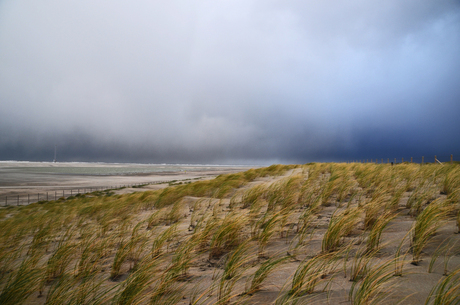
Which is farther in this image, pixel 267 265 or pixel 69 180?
pixel 69 180

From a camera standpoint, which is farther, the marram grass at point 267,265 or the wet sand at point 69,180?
the wet sand at point 69,180

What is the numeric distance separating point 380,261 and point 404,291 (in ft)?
1.56

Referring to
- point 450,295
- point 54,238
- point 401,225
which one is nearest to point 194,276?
point 450,295

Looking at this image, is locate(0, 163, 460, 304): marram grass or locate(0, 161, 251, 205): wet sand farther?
locate(0, 161, 251, 205): wet sand

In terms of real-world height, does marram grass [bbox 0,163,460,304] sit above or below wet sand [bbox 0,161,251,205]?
above

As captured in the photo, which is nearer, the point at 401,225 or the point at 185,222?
the point at 401,225

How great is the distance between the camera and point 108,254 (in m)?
3.39

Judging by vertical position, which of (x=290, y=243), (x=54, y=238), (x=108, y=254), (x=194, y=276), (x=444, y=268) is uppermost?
(x=444, y=268)

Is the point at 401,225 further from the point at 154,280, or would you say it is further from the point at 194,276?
the point at 154,280

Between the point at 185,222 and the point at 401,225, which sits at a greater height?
the point at 401,225

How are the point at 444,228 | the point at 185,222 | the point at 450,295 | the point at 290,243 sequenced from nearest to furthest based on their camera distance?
1. the point at 450,295
2. the point at 444,228
3. the point at 290,243
4. the point at 185,222

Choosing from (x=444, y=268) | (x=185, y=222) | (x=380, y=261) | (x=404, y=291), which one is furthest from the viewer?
(x=185, y=222)

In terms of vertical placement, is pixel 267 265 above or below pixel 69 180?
above

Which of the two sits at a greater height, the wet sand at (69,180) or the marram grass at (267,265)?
the marram grass at (267,265)
